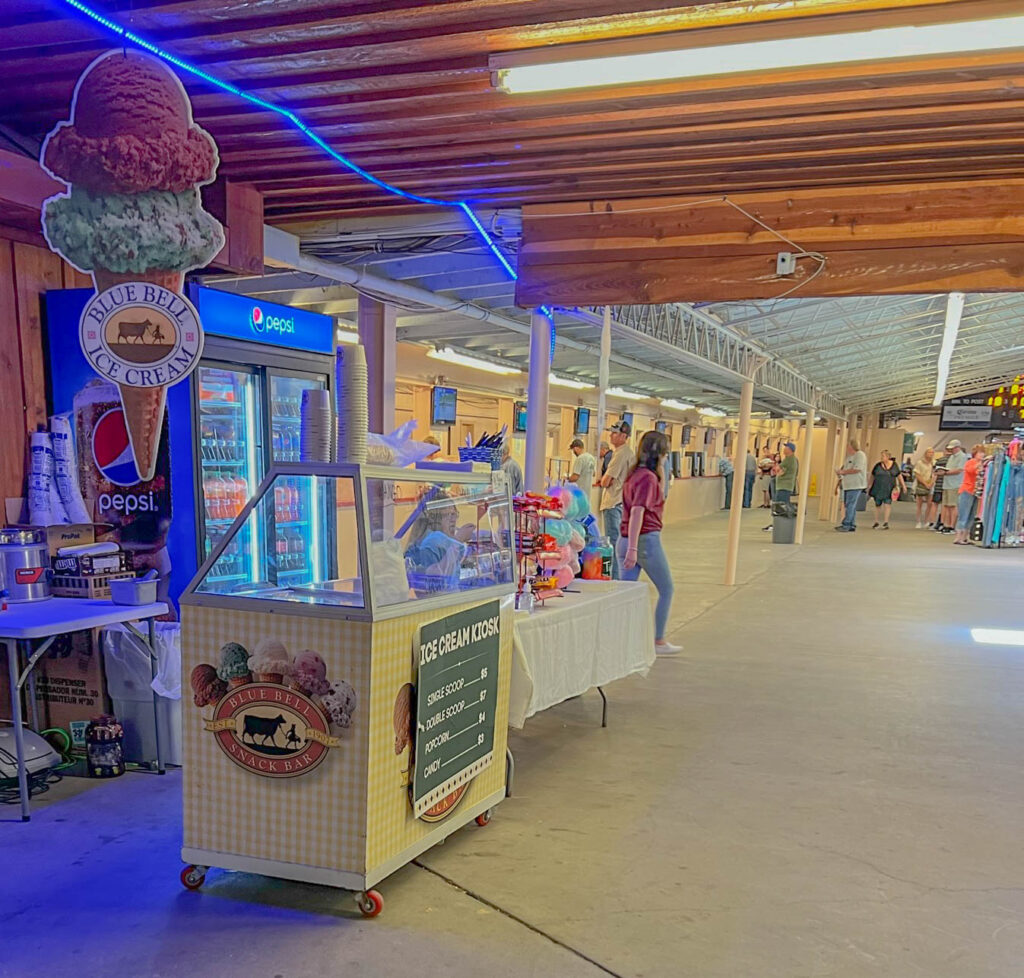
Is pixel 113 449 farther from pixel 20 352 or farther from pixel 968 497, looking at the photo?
pixel 968 497

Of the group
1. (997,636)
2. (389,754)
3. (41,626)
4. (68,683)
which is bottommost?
(997,636)

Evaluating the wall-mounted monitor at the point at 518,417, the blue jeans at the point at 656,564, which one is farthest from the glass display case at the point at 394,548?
the wall-mounted monitor at the point at 518,417

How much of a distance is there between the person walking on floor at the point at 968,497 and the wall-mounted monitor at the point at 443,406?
9250 mm

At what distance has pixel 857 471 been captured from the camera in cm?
1482

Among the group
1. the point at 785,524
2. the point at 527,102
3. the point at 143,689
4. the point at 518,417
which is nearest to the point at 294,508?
the point at 143,689

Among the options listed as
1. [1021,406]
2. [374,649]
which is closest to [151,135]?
[374,649]

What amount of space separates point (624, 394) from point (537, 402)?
933cm

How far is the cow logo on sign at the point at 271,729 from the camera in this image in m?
2.33

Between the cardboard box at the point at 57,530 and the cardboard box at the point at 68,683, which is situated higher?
the cardboard box at the point at 57,530

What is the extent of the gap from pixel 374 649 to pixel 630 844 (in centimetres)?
135

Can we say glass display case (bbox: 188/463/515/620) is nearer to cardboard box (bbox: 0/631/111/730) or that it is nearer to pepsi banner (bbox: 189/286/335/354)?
cardboard box (bbox: 0/631/111/730)

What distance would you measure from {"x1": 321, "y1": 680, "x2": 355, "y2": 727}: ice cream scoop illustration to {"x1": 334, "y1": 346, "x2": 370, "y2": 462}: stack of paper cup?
907mm

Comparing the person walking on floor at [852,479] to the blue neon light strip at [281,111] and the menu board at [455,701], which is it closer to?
→ the blue neon light strip at [281,111]

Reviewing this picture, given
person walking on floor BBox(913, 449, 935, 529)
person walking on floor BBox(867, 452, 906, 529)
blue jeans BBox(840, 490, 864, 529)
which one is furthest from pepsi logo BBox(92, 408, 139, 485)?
person walking on floor BBox(913, 449, 935, 529)
